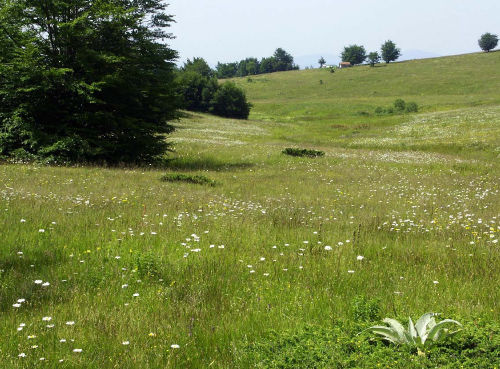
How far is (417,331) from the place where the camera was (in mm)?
3754

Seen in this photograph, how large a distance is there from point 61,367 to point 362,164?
22719 millimetres

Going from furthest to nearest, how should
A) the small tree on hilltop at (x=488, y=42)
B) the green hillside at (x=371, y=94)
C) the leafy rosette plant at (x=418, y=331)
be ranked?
the small tree on hilltop at (x=488, y=42) < the green hillside at (x=371, y=94) < the leafy rosette plant at (x=418, y=331)

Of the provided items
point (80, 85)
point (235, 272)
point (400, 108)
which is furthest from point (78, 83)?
point (400, 108)

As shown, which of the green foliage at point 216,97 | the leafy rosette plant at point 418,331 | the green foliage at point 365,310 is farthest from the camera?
the green foliage at point 216,97

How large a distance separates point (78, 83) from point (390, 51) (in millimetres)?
173387

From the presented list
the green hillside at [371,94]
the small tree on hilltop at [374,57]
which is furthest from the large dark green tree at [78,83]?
the small tree on hilltop at [374,57]

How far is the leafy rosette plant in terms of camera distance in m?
3.56

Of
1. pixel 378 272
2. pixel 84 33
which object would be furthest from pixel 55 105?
pixel 378 272

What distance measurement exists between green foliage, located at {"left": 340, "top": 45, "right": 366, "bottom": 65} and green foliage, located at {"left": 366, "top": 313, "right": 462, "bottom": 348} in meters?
198

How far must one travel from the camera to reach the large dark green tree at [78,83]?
68.4ft

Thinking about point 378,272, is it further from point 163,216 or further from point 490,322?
point 163,216

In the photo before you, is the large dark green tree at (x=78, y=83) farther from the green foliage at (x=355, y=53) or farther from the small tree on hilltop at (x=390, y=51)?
the green foliage at (x=355, y=53)

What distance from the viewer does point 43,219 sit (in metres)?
8.25

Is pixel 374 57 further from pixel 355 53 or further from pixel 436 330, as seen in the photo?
pixel 436 330
